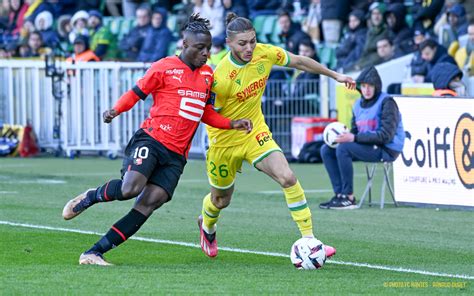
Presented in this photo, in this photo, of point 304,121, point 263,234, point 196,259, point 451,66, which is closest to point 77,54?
point 304,121

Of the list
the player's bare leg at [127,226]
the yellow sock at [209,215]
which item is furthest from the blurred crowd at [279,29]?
the player's bare leg at [127,226]

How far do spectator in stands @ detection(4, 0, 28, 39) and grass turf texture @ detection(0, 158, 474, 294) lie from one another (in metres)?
14.5

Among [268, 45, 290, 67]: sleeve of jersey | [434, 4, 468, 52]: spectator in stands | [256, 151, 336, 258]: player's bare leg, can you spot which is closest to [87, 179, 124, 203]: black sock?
[256, 151, 336, 258]: player's bare leg

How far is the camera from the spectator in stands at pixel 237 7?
27.4 meters

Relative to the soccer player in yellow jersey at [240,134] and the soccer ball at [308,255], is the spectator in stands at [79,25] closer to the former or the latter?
the soccer player in yellow jersey at [240,134]

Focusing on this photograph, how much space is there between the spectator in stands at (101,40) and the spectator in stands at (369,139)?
1347 cm

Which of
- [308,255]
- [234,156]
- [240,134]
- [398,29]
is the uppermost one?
[398,29]

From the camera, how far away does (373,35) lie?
2477 centimetres

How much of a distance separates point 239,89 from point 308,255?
160cm

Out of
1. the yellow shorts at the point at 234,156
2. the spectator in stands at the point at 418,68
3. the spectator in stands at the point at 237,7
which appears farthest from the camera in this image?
the spectator in stands at the point at 237,7

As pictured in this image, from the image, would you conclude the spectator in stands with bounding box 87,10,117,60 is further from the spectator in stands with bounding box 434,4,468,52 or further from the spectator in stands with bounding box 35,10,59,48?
the spectator in stands with bounding box 434,4,468,52

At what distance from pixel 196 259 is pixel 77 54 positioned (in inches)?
593

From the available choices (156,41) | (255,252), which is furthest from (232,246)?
(156,41)

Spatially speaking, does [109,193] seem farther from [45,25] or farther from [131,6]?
[131,6]
